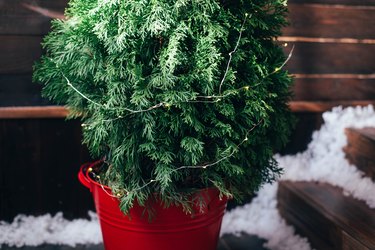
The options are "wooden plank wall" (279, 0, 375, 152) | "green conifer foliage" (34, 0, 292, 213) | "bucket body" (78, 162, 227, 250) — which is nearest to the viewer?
"green conifer foliage" (34, 0, 292, 213)

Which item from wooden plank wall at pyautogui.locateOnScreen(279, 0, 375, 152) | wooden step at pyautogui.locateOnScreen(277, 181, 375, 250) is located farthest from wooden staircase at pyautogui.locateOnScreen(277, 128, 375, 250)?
wooden plank wall at pyautogui.locateOnScreen(279, 0, 375, 152)

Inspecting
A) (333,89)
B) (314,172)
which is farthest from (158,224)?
(333,89)

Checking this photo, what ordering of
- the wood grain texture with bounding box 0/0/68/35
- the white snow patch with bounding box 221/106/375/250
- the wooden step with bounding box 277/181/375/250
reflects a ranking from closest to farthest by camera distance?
→ the wooden step with bounding box 277/181/375/250, the wood grain texture with bounding box 0/0/68/35, the white snow patch with bounding box 221/106/375/250

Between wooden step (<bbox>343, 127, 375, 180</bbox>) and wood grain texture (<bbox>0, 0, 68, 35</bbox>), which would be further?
wooden step (<bbox>343, 127, 375, 180</bbox>)

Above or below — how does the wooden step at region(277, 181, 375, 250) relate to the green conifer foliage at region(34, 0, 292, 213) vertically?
below

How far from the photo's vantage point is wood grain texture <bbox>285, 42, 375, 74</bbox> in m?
2.50

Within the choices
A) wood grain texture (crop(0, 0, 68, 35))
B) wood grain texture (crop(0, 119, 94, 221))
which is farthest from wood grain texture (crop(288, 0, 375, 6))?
wood grain texture (crop(0, 119, 94, 221))

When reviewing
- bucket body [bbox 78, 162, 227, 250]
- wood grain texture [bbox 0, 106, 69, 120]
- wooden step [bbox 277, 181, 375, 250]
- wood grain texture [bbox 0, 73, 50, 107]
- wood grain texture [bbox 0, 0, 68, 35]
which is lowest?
wooden step [bbox 277, 181, 375, 250]

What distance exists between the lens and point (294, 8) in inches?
95.8

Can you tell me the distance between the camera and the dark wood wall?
2.17 metres

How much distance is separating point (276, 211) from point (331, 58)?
86 centimetres

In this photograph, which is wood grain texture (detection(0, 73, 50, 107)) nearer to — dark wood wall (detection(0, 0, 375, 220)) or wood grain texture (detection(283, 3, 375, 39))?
dark wood wall (detection(0, 0, 375, 220))

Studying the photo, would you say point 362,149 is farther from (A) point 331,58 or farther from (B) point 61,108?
(B) point 61,108

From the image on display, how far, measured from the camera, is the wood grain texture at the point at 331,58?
250 cm
